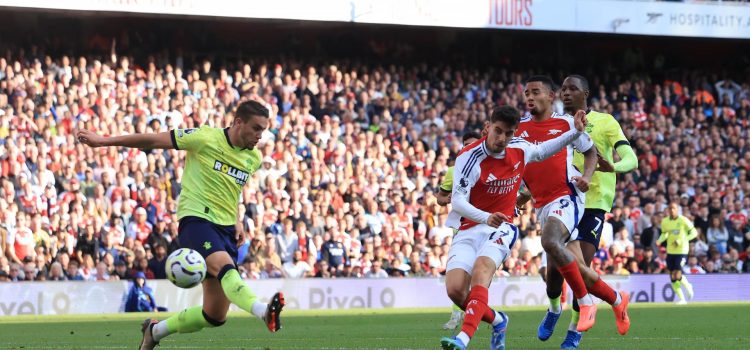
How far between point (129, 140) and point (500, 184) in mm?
2928

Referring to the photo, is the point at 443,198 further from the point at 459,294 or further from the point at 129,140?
the point at 129,140

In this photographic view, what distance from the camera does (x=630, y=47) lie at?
120 feet

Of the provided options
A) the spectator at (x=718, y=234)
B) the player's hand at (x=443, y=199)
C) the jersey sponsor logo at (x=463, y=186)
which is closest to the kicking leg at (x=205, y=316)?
the jersey sponsor logo at (x=463, y=186)

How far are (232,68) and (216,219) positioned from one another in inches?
783

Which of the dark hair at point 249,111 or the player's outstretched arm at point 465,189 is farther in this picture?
the player's outstretched arm at point 465,189

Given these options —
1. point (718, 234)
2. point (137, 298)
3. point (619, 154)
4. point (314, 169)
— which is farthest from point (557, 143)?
point (718, 234)

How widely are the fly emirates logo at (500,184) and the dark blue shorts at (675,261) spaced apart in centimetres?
1585

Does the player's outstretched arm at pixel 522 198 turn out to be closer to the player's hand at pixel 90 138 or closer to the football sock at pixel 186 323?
the football sock at pixel 186 323

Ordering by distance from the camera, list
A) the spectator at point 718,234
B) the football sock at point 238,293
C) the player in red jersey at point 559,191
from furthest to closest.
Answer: the spectator at point 718,234
the player in red jersey at point 559,191
the football sock at point 238,293

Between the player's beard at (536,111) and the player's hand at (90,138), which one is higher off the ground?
the player's hand at (90,138)

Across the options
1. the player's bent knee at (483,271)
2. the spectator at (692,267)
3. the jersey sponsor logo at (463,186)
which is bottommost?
the spectator at (692,267)

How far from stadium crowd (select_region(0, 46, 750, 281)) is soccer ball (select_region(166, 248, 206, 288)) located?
41.4 ft

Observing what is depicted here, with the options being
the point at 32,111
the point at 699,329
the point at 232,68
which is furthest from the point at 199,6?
the point at 699,329

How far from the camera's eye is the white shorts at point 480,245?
10.3 m
